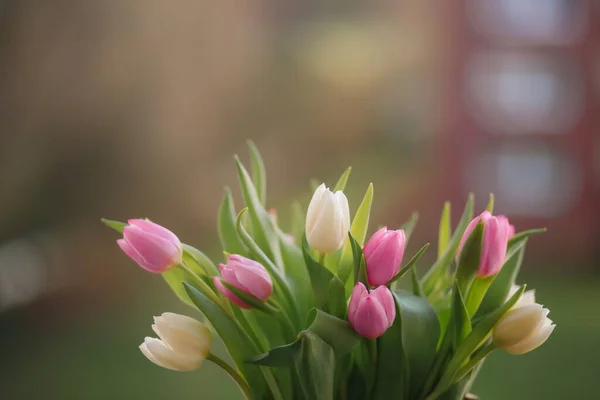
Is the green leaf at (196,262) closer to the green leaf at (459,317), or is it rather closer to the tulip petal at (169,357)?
A: the tulip petal at (169,357)

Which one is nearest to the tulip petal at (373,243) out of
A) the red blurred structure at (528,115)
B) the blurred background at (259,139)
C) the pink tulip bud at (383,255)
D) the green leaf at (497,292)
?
the pink tulip bud at (383,255)

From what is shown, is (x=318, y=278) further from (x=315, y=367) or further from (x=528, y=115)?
(x=528, y=115)

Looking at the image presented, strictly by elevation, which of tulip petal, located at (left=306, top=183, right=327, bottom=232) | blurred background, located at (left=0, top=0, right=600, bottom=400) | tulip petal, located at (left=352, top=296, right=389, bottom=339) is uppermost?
tulip petal, located at (left=306, top=183, right=327, bottom=232)

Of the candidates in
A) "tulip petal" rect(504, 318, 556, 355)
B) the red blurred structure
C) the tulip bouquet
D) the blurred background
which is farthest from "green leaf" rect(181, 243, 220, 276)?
the red blurred structure

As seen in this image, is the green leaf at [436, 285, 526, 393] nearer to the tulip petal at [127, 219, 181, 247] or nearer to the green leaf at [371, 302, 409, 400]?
the green leaf at [371, 302, 409, 400]

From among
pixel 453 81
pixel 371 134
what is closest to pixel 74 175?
pixel 371 134

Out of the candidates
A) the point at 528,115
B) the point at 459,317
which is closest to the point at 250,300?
the point at 459,317
